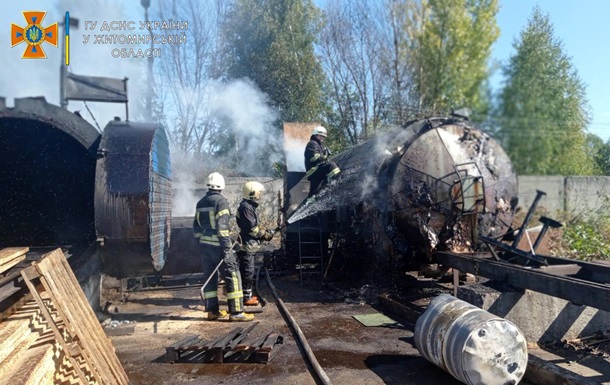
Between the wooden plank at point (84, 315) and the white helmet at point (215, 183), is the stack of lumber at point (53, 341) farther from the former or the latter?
the white helmet at point (215, 183)

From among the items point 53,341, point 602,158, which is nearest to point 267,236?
point 53,341

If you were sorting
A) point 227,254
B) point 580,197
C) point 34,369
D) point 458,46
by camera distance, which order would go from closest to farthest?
point 34,369 < point 458,46 < point 227,254 < point 580,197

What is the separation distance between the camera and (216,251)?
19.6ft

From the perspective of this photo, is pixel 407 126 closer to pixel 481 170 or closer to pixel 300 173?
pixel 481 170

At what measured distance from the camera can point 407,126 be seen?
21.6 ft

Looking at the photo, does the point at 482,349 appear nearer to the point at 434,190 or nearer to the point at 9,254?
the point at 434,190

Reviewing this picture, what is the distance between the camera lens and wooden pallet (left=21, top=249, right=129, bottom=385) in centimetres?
269

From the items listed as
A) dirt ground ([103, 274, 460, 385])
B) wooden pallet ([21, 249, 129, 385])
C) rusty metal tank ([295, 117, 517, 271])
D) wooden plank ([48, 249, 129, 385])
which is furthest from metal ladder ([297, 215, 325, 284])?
wooden pallet ([21, 249, 129, 385])

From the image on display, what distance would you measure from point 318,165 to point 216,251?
8.06ft

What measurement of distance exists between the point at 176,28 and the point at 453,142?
11345 millimetres

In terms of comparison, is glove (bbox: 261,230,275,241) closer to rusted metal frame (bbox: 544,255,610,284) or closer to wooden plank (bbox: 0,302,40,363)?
wooden plank (bbox: 0,302,40,363)

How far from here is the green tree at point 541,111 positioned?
4285 millimetres

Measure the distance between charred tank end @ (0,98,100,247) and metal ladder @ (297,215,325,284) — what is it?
366cm

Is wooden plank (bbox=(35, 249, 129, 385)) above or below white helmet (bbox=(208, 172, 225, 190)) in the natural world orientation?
below
